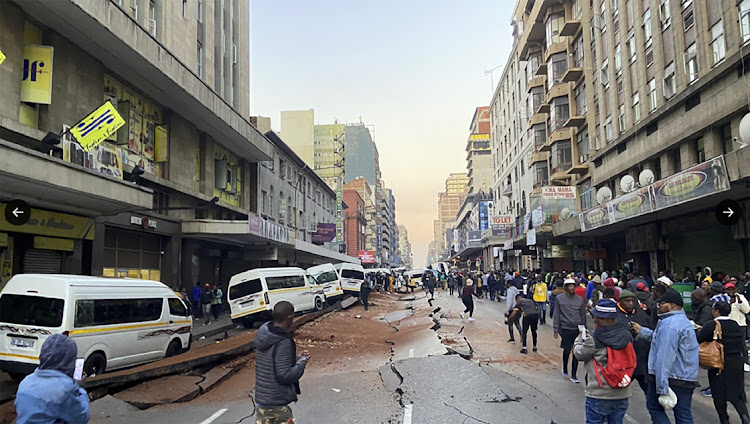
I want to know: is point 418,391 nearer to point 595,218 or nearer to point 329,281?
point 595,218

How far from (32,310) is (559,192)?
31122 millimetres

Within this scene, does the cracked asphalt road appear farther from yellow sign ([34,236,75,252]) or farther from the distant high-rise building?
the distant high-rise building

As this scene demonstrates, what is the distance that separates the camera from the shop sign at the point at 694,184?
1482 cm

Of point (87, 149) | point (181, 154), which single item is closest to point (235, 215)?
point (181, 154)

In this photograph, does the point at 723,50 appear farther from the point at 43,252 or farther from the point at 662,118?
the point at 43,252

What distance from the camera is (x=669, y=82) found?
25078 millimetres

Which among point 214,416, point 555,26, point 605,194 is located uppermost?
point 555,26

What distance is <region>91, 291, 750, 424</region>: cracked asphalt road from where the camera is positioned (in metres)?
7.64

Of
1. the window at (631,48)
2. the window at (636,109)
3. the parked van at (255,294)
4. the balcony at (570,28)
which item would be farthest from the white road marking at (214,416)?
the balcony at (570,28)

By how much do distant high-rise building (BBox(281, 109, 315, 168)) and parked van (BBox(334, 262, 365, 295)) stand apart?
4672cm

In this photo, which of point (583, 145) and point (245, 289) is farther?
point (583, 145)

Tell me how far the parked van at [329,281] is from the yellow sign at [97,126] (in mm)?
14928

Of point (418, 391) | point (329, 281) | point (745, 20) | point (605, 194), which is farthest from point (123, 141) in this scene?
point (605, 194)

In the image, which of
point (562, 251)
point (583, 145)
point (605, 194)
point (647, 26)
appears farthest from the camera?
point (583, 145)
